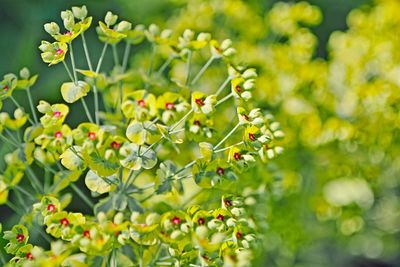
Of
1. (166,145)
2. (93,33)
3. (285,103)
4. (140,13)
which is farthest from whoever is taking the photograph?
(93,33)

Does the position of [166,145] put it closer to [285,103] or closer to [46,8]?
[285,103]

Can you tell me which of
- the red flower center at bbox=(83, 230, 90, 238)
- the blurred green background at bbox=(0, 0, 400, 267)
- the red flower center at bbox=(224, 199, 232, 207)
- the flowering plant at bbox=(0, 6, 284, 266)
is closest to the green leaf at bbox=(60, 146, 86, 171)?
the flowering plant at bbox=(0, 6, 284, 266)

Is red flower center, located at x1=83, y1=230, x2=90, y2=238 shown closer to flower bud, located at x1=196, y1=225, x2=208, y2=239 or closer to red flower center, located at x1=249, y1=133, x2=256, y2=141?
flower bud, located at x1=196, y1=225, x2=208, y2=239

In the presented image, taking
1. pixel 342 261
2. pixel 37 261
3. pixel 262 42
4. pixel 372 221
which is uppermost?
pixel 37 261

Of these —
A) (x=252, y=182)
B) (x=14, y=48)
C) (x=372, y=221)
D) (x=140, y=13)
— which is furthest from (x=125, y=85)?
(x=372, y=221)

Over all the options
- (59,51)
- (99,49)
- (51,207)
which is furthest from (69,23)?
(99,49)

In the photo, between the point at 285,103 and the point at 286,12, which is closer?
the point at 285,103

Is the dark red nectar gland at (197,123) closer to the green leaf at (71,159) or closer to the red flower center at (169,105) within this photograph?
the red flower center at (169,105)

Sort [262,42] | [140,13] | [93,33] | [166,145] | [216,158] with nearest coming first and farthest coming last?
[216,158] → [166,145] → [262,42] → [140,13] → [93,33]
